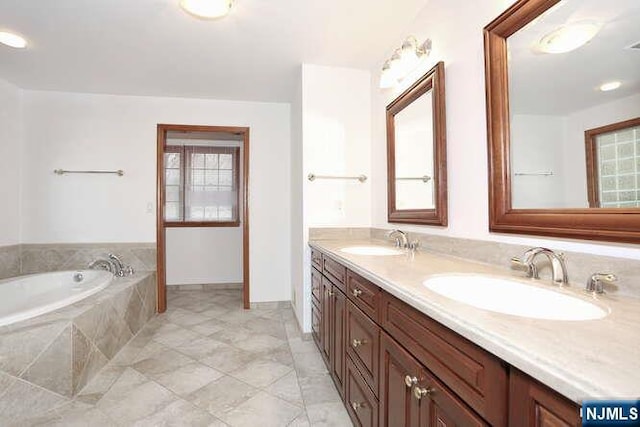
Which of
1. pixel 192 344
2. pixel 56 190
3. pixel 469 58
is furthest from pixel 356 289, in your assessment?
pixel 56 190

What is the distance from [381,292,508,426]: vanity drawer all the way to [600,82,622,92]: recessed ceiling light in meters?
0.85

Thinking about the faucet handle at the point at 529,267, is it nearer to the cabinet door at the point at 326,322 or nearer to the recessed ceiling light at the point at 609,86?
the recessed ceiling light at the point at 609,86

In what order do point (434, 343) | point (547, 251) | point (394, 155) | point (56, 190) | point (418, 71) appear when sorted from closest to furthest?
point (434, 343), point (547, 251), point (418, 71), point (394, 155), point (56, 190)

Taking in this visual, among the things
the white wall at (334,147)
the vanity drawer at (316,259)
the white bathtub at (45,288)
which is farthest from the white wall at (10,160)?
the vanity drawer at (316,259)

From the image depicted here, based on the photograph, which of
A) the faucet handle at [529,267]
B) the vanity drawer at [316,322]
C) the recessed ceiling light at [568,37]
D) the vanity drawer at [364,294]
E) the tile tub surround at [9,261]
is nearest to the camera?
the recessed ceiling light at [568,37]

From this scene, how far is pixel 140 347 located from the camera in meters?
2.44

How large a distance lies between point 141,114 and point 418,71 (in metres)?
2.83

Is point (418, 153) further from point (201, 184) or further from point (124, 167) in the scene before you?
point (201, 184)

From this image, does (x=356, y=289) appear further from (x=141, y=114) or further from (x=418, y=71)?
(x=141, y=114)

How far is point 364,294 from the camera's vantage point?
1.29 meters

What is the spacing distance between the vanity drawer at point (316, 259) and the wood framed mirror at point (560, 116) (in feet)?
3.81

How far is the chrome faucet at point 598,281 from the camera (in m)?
0.82

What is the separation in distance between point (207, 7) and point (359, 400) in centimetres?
217

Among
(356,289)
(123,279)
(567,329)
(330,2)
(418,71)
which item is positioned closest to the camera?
(567,329)
